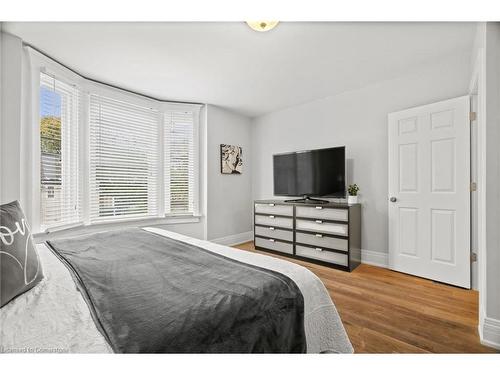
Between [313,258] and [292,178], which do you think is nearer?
[313,258]

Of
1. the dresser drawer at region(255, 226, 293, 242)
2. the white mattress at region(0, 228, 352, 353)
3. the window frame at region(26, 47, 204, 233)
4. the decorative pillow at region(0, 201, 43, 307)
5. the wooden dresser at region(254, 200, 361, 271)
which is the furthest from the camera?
the dresser drawer at region(255, 226, 293, 242)

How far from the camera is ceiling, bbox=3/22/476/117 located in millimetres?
1988

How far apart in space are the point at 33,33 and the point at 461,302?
447 centimetres

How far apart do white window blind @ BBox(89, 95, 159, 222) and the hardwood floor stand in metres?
2.76

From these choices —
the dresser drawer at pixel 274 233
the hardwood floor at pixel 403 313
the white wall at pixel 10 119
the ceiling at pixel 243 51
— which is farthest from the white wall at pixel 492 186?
the white wall at pixel 10 119

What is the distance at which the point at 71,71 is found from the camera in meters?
2.67

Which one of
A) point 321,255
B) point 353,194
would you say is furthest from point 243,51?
point 321,255

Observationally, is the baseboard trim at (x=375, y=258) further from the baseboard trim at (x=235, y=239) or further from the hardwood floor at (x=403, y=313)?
the baseboard trim at (x=235, y=239)

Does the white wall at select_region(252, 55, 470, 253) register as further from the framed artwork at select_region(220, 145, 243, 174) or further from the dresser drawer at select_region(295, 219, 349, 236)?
the framed artwork at select_region(220, 145, 243, 174)

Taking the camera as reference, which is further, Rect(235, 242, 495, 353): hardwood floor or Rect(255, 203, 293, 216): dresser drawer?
Rect(255, 203, 293, 216): dresser drawer

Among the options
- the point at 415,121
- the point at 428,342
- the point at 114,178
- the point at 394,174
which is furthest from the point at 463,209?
the point at 114,178

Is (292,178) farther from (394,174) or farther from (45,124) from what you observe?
(45,124)

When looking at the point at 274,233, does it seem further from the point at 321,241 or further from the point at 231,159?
the point at 231,159

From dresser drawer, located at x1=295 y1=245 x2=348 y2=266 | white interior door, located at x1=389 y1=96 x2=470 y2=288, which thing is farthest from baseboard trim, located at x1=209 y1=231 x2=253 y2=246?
white interior door, located at x1=389 y1=96 x2=470 y2=288
